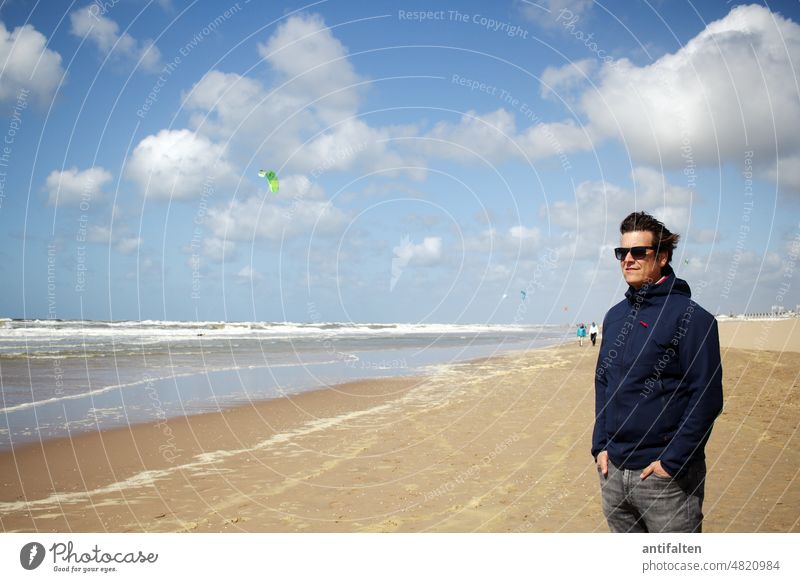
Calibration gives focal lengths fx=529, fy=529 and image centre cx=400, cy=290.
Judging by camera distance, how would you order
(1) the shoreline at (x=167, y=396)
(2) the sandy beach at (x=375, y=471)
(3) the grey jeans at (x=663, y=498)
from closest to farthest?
(3) the grey jeans at (x=663, y=498), (2) the sandy beach at (x=375, y=471), (1) the shoreline at (x=167, y=396)

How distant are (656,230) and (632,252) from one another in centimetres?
26

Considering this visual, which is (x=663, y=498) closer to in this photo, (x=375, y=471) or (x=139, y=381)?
(x=375, y=471)

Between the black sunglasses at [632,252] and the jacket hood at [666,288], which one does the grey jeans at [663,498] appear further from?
the black sunglasses at [632,252]

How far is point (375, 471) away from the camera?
31.9ft

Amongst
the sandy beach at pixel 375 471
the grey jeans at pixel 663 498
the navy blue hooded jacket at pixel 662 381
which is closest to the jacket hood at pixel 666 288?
the navy blue hooded jacket at pixel 662 381

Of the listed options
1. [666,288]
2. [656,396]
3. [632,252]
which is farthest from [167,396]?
[666,288]

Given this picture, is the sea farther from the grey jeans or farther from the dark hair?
the dark hair

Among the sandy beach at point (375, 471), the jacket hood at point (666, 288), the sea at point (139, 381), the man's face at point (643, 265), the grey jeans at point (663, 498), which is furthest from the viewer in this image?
the sea at point (139, 381)

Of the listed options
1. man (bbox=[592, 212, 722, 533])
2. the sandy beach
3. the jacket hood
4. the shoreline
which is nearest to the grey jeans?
man (bbox=[592, 212, 722, 533])

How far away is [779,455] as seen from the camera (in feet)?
31.8

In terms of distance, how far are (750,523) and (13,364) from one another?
32323 millimetres

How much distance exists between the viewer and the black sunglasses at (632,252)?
439cm
